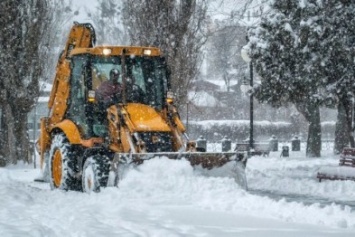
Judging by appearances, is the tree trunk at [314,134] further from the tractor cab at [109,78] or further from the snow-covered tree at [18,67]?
the tractor cab at [109,78]

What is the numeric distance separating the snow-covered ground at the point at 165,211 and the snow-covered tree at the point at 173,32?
9.90 m

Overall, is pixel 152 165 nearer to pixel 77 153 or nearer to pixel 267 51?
pixel 77 153

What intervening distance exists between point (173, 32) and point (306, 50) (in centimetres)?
500

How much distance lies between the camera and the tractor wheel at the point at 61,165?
12.6m

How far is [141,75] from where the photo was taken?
13.2 m

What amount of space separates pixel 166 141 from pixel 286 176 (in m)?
7.62

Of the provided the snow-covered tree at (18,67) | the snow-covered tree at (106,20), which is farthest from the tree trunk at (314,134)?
the snow-covered tree at (106,20)

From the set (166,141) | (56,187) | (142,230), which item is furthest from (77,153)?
(142,230)

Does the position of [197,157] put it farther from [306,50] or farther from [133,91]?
[306,50]

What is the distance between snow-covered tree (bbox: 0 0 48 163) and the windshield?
9.26 metres

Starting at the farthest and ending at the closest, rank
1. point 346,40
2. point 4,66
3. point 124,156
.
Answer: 1. point 4,66
2. point 346,40
3. point 124,156

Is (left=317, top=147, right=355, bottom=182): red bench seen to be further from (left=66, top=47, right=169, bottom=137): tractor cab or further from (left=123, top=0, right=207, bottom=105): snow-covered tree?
(left=123, top=0, right=207, bottom=105): snow-covered tree

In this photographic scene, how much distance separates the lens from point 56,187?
44.0ft

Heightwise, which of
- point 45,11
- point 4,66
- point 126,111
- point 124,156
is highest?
point 45,11
